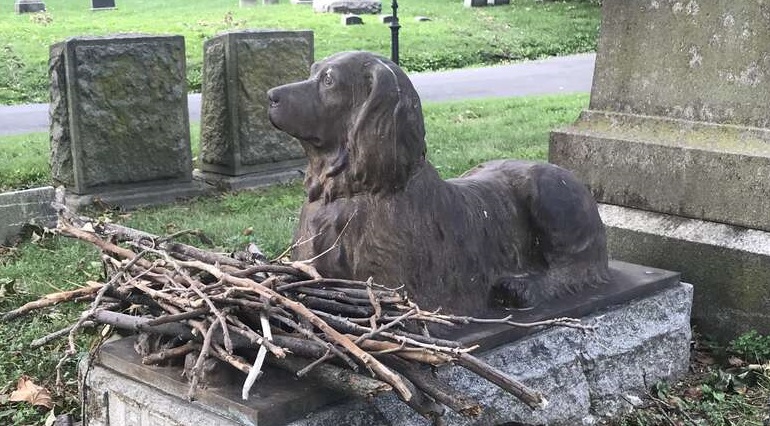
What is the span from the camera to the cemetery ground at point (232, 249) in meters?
4.15

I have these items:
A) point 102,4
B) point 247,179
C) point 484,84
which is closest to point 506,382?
point 247,179

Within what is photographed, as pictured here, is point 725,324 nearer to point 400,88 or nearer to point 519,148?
point 400,88

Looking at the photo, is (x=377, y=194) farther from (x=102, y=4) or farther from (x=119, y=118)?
(x=102, y=4)

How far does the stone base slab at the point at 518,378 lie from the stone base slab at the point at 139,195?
435 cm

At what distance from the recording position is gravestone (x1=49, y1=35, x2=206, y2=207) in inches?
297

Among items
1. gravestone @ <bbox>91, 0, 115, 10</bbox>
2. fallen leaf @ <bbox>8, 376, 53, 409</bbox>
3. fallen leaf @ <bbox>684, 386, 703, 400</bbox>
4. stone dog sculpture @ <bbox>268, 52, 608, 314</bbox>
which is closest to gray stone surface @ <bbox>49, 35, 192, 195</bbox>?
fallen leaf @ <bbox>8, 376, 53, 409</bbox>

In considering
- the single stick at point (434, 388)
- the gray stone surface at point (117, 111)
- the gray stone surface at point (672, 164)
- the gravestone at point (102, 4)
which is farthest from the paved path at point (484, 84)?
the gravestone at point (102, 4)

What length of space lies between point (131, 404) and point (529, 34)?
2043 centimetres

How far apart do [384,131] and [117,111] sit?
503 centimetres

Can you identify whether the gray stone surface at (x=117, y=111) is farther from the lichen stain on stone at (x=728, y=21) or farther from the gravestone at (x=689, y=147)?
the lichen stain on stone at (x=728, y=21)

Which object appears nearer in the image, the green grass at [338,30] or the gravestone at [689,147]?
the gravestone at [689,147]

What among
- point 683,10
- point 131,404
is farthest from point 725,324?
point 131,404

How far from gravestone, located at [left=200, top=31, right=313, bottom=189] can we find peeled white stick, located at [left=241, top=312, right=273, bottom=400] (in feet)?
18.7

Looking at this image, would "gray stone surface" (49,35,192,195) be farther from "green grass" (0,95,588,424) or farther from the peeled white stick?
the peeled white stick
